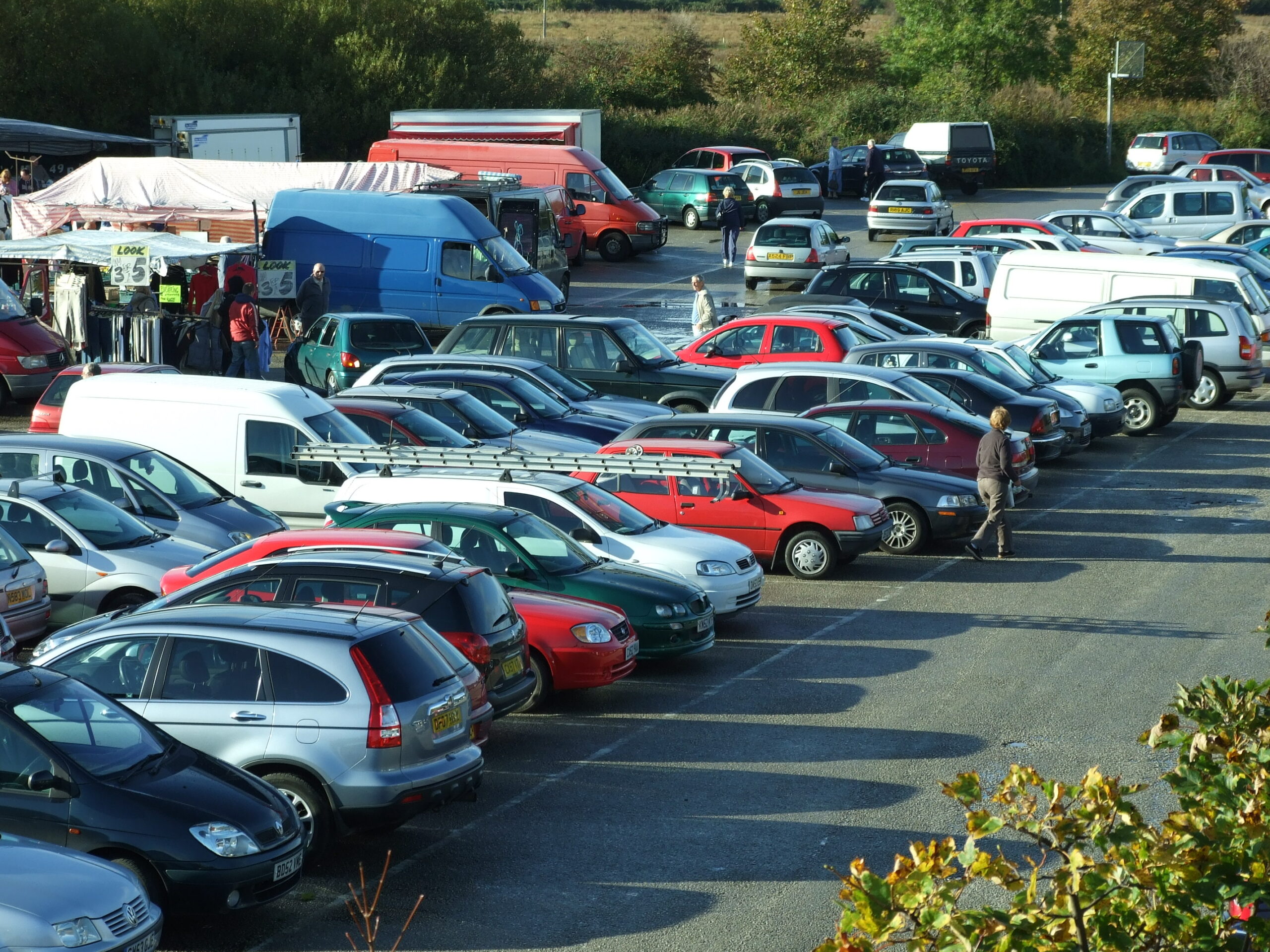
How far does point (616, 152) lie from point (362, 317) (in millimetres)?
30307

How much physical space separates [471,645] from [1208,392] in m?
18.4

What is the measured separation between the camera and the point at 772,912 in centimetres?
839

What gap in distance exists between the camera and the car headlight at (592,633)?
476 inches

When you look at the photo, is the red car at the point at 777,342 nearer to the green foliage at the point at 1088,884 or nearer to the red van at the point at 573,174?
the red van at the point at 573,174

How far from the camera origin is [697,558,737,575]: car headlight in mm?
14312

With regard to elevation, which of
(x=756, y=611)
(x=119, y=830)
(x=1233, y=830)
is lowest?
(x=756, y=611)

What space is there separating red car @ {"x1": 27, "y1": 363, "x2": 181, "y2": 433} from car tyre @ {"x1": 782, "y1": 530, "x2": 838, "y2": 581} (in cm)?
764

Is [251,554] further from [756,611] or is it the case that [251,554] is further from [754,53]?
[754,53]

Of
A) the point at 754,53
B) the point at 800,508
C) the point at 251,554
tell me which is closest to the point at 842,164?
the point at 754,53

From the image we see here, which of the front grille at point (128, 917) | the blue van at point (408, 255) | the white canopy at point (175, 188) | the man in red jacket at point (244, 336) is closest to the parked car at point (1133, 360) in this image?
the blue van at point (408, 255)

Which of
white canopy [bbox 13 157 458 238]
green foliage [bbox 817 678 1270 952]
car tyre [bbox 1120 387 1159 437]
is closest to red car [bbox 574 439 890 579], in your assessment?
car tyre [bbox 1120 387 1159 437]

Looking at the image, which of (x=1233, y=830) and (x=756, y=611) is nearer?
(x=1233, y=830)

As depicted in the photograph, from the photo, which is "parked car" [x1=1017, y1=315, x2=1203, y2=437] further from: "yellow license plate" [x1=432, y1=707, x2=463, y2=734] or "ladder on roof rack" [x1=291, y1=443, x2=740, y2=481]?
"yellow license plate" [x1=432, y1=707, x2=463, y2=734]

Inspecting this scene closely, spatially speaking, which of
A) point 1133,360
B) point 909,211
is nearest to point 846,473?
A: point 1133,360
